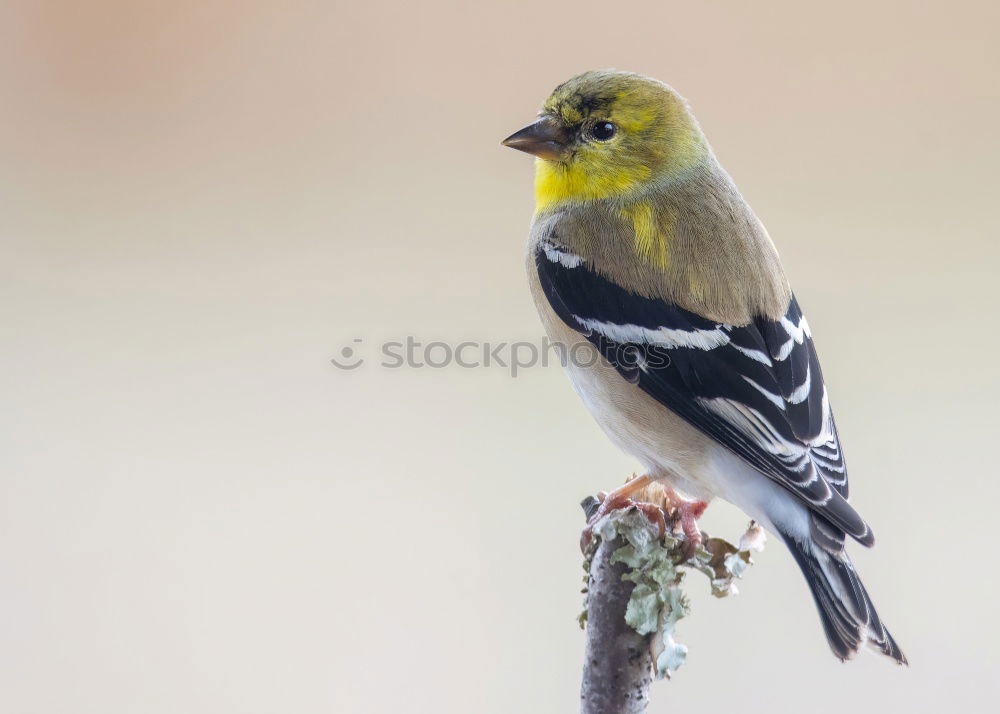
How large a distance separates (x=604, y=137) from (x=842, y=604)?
0.96 meters

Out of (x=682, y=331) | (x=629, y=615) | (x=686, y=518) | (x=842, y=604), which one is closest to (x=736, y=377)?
(x=682, y=331)

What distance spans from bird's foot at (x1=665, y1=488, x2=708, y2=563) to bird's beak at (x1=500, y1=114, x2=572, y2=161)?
26.8 inches

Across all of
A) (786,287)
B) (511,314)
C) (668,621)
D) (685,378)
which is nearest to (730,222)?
(786,287)

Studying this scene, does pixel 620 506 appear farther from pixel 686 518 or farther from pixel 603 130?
pixel 603 130

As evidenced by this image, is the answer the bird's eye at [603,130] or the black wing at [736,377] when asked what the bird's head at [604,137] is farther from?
the black wing at [736,377]

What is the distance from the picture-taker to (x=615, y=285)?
5.36 feet

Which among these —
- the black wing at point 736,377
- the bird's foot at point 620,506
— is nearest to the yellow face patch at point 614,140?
the black wing at point 736,377

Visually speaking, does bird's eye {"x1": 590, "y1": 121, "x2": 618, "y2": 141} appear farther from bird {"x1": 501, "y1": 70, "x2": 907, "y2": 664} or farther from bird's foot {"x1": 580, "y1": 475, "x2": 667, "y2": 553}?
bird's foot {"x1": 580, "y1": 475, "x2": 667, "y2": 553}

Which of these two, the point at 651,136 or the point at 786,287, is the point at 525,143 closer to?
the point at 651,136

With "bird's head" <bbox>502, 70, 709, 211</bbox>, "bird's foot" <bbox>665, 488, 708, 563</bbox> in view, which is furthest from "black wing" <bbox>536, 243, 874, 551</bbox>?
"bird's head" <bbox>502, 70, 709, 211</bbox>

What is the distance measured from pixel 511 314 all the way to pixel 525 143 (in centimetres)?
125

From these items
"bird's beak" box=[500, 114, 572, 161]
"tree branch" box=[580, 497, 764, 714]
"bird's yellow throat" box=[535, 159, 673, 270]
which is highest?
"bird's beak" box=[500, 114, 572, 161]

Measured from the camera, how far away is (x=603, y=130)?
183 cm

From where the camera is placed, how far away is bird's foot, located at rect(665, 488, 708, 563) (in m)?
1.27
